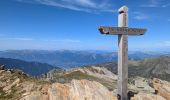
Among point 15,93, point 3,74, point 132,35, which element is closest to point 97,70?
point 3,74

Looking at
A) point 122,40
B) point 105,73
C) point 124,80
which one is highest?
point 122,40

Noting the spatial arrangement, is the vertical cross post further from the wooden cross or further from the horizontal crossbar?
the horizontal crossbar

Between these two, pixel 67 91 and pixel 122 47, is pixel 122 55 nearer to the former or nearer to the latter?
pixel 122 47

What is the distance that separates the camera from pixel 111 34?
21953mm

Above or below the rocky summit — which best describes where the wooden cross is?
above

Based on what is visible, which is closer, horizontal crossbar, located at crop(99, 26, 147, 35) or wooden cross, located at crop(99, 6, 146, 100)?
horizontal crossbar, located at crop(99, 26, 147, 35)

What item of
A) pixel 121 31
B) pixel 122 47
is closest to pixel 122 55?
pixel 122 47

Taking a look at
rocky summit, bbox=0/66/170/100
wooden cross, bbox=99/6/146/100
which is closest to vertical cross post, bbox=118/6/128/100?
wooden cross, bbox=99/6/146/100

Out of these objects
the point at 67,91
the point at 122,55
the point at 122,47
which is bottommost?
the point at 67,91

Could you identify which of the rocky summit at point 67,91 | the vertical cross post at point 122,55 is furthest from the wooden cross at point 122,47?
the rocky summit at point 67,91

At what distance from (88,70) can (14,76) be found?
73.8m

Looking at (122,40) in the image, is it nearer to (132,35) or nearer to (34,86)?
(132,35)

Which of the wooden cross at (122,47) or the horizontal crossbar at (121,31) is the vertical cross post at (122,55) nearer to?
the wooden cross at (122,47)

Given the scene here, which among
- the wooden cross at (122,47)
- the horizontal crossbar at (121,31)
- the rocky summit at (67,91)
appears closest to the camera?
the horizontal crossbar at (121,31)
